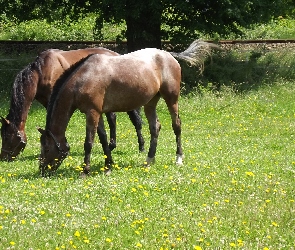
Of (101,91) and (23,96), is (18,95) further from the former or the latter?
(101,91)

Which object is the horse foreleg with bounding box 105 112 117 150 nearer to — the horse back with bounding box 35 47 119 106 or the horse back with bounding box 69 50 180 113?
the horse back with bounding box 35 47 119 106

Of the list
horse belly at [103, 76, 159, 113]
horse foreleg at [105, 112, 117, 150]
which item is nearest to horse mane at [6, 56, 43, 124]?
horse foreleg at [105, 112, 117, 150]

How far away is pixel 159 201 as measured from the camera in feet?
30.1

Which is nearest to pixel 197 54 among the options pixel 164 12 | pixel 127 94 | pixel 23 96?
pixel 127 94

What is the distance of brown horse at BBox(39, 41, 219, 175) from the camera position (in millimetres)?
11125

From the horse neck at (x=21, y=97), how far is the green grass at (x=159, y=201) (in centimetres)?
82

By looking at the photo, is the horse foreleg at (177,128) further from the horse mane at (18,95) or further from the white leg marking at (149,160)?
the horse mane at (18,95)

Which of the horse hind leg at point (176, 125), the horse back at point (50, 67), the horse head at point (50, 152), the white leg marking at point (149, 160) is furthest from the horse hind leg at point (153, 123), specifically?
the horse head at point (50, 152)

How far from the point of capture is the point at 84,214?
8461 mm

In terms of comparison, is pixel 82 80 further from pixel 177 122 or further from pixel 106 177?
pixel 177 122

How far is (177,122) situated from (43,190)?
4.00 m

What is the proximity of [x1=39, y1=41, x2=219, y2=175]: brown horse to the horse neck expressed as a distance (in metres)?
2.43

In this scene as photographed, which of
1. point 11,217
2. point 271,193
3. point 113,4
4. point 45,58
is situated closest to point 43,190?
point 11,217

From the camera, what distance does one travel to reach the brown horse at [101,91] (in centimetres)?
1112
